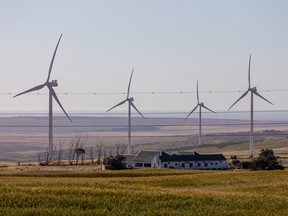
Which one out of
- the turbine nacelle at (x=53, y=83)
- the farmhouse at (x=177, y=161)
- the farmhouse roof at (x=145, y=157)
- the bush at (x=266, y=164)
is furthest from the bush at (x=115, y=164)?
the bush at (x=266, y=164)

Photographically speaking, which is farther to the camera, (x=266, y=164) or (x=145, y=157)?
(x=145, y=157)

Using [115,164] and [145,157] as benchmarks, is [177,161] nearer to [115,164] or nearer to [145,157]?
[145,157]

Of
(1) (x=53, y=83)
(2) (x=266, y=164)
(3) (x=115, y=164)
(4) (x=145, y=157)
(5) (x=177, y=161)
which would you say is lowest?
(3) (x=115, y=164)

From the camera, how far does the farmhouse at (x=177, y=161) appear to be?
10462 cm

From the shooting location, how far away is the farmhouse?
10462 centimetres

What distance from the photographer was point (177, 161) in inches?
4156

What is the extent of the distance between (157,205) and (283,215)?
14.9ft

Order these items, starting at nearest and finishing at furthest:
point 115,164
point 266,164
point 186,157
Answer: point 266,164 → point 115,164 → point 186,157

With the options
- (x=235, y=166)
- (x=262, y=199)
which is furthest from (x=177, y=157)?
(x=262, y=199)

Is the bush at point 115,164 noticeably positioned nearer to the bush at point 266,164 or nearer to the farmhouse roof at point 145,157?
the farmhouse roof at point 145,157

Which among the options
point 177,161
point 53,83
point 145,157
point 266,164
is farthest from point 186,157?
point 53,83

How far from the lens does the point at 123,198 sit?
24281 mm

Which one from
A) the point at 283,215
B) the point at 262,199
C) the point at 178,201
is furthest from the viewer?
the point at 262,199

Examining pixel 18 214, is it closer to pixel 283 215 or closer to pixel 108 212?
pixel 108 212
